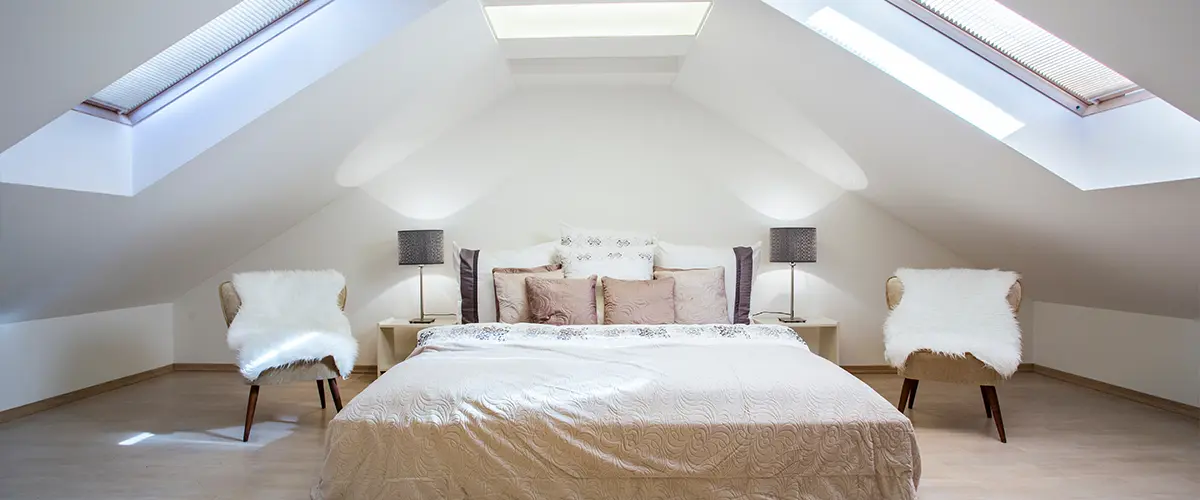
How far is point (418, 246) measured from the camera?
4.26 m

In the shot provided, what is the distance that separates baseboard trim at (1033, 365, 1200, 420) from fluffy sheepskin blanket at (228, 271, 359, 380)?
447 centimetres

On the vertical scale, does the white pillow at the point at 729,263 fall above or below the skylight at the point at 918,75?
below

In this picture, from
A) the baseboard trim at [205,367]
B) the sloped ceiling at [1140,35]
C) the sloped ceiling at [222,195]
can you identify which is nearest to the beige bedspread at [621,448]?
the sloped ceiling at [1140,35]

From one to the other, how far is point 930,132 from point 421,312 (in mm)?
3233

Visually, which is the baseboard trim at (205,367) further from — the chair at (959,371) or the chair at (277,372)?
the chair at (959,371)

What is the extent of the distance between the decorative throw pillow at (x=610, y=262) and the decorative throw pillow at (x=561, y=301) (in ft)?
1.07

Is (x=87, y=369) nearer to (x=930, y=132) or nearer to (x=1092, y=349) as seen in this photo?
(x=930, y=132)

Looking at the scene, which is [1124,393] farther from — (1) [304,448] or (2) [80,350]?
(2) [80,350]

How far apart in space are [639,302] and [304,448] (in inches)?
70.3

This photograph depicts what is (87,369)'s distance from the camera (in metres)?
4.00

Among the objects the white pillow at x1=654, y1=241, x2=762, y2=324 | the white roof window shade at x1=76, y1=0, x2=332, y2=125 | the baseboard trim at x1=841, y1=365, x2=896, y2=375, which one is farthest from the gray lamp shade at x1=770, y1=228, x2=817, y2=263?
the white roof window shade at x1=76, y1=0, x2=332, y2=125

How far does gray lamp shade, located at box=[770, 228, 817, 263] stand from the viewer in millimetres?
4266

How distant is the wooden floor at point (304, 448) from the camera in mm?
2527

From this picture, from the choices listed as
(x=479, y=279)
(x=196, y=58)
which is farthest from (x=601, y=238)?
(x=196, y=58)
